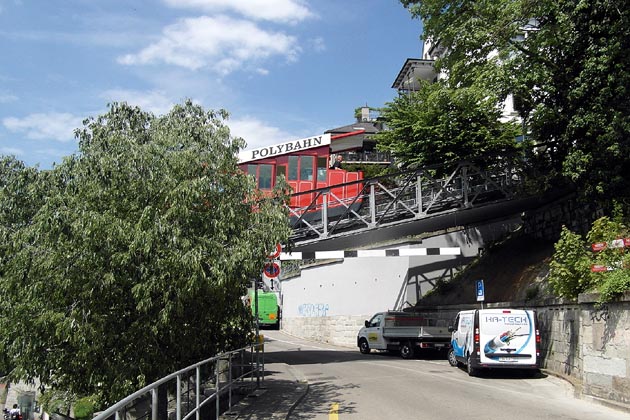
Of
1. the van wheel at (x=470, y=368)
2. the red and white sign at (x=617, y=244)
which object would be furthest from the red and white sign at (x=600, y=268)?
the van wheel at (x=470, y=368)

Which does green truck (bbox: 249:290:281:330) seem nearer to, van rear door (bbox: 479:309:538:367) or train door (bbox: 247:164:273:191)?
train door (bbox: 247:164:273:191)

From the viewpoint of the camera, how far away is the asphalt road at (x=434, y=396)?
10.9 meters

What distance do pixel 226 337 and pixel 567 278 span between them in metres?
9.00

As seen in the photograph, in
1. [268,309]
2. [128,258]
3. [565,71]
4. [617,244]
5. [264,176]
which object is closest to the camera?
[128,258]

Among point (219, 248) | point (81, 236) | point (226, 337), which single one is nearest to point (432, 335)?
point (226, 337)

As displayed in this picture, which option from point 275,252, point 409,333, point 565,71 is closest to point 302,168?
point 409,333

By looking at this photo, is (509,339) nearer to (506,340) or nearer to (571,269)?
(506,340)

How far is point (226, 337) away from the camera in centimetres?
1247

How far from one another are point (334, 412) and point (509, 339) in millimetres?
6925

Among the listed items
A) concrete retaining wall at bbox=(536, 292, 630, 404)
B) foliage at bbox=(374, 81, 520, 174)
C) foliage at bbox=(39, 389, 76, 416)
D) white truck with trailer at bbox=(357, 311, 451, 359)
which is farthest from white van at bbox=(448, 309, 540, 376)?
foliage at bbox=(374, 81, 520, 174)

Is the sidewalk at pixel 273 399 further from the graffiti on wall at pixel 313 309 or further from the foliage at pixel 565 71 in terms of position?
the graffiti on wall at pixel 313 309

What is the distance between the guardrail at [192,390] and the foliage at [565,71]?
473 inches

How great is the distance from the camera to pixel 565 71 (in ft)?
63.7

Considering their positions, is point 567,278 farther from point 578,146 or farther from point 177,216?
point 177,216
